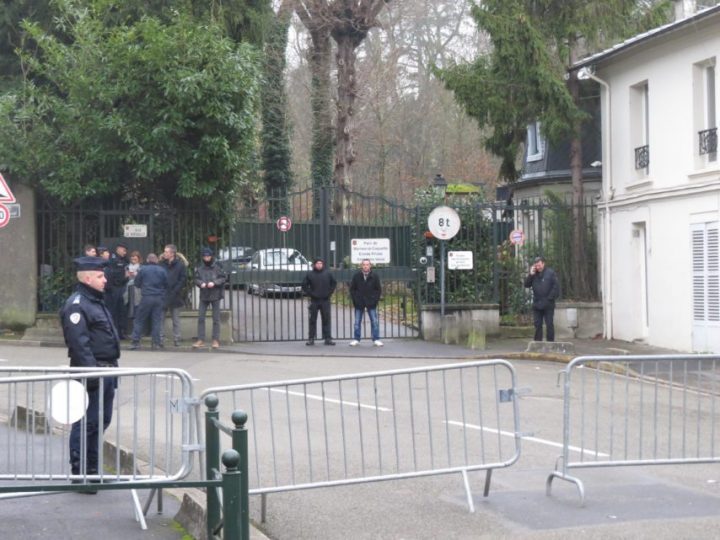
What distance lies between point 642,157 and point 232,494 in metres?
17.3

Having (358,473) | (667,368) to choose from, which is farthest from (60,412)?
(667,368)

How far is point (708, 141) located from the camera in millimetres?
18734

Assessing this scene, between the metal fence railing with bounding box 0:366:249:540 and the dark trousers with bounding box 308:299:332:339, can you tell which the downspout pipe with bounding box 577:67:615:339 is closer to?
the dark trousers with bounding box 308:299:332:339

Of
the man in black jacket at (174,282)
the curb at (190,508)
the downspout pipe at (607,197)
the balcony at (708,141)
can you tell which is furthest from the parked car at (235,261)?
the curb at (190,508)

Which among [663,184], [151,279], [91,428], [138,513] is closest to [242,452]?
[138,513]

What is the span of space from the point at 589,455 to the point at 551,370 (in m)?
8.29

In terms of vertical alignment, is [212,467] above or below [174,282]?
below

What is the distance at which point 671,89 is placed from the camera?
19812 millimetres

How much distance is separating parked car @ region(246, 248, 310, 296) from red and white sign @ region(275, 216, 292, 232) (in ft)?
1.62

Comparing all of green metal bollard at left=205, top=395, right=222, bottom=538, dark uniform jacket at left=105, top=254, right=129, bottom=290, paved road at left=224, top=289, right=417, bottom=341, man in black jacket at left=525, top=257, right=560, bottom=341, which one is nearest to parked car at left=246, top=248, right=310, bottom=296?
paved road at left=224, top=289, right=417, bottom=341

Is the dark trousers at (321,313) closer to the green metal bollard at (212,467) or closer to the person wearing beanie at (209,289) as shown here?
the person wearing beanie at (209,289)

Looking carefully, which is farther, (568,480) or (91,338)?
(91,338)

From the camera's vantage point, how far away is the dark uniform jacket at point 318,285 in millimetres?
19609

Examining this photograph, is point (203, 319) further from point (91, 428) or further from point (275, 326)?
point (91, 428)
